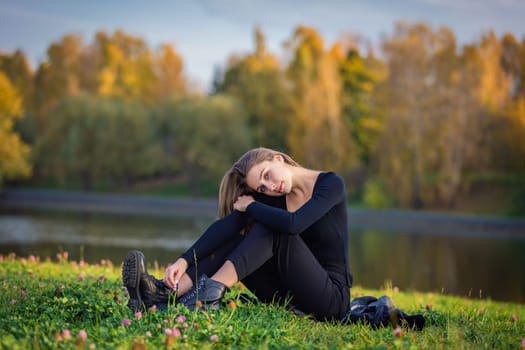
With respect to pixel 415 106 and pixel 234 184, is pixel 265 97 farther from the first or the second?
pixel 234 184

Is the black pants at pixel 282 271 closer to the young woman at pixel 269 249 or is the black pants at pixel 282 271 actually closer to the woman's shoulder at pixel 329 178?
the young woman at pixel 269 249

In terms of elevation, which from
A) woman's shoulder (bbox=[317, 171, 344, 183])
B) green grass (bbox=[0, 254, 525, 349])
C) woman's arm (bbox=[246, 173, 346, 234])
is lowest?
green grass (bbox=[0, 254, 525, 349])

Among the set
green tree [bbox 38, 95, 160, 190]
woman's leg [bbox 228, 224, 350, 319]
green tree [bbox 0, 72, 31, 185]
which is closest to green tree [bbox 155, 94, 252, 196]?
green tree [bbox 38, 95, 160, 190]

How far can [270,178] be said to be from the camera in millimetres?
3896

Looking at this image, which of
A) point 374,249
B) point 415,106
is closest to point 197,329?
point 374,249

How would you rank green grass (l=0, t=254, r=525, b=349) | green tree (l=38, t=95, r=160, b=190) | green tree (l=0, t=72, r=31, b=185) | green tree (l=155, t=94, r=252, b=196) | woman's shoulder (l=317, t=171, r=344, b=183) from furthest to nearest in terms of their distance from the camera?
1. green tree (l=38, t=95, r=160, b=190)
2. green tree (l=155, t=94, r=252, b=196)
3. green tree (l=0, t=72, r=31, b=185)
4. woman's shoulder (l=317, t=171, r=344, b=183)
5. green grass (l=0, t=254, r=525, b=349)

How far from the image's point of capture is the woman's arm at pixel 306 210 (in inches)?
138

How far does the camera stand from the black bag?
3.63m

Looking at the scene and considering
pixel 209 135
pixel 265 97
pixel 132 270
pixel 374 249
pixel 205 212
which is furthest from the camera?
pixel 265 97

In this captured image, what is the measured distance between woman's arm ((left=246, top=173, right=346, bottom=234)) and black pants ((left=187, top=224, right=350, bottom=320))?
0.07 meters

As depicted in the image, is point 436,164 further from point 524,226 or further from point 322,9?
point 322,9

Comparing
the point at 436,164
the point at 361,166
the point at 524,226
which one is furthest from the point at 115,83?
the point at 524,226

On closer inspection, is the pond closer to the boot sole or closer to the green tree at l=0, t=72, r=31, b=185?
the green tree at l=0, t=72, r=31, b=185

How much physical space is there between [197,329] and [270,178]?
1.21m
